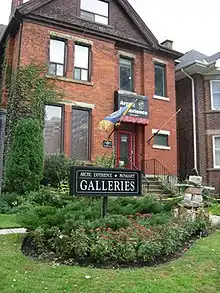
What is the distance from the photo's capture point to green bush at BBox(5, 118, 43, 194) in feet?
38.4

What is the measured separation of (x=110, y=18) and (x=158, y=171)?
26.8 ft

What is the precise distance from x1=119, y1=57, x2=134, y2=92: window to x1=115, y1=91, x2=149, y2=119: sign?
930 mm

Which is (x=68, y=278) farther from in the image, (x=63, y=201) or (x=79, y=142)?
(x=79, y=142)

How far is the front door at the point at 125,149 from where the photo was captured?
15.8 meters

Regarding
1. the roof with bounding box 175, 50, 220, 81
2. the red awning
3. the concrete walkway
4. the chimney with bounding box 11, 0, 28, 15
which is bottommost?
the concrete walkway

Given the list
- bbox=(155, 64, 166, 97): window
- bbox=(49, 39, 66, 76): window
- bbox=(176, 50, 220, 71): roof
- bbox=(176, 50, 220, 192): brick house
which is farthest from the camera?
bbox=(176, 50, 220, 71): roof

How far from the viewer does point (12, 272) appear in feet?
14.5

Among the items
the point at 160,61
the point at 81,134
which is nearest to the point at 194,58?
the point at 160,61

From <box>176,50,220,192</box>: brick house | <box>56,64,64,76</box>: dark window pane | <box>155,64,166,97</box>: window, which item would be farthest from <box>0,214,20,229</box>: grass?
<box>176,50,220,192</box>: brick house

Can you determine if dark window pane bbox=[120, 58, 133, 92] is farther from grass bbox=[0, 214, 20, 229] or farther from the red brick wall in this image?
grass bbox=[0, 214, 20, 229]

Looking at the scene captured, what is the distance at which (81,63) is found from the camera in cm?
1534

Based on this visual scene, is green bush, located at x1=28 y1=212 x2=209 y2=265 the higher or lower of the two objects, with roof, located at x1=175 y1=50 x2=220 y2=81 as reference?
lower

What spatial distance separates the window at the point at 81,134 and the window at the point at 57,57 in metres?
1.96

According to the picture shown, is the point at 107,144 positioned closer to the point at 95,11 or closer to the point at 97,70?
the point at 97,70
